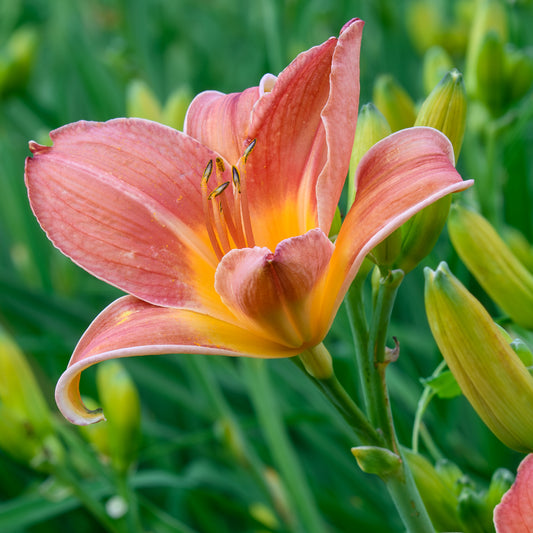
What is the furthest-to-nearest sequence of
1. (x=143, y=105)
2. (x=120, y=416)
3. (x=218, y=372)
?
(x=218, y=372) < (x=143, y=105) < (x=120, y=416)

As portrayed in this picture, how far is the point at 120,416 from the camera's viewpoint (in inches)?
31.0

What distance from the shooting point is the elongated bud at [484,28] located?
0.83 metres

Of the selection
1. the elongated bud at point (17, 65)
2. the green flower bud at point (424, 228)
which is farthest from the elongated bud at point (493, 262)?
the elongated bud at point (17, 65)

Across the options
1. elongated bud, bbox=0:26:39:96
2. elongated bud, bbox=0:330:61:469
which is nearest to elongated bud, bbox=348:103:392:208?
elongated bud, bbox=0:330:61:469

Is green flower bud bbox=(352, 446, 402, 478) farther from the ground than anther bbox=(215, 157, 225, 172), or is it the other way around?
anther bbox=(215, 157, 225, 172)

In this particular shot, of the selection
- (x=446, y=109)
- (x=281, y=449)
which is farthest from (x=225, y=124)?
(x=281, y=449)

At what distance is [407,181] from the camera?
384mm

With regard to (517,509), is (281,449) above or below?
below

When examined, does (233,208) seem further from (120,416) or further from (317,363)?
(120,416)

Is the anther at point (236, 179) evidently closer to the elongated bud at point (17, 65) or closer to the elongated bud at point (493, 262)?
the elongated bud at point (493, 262)

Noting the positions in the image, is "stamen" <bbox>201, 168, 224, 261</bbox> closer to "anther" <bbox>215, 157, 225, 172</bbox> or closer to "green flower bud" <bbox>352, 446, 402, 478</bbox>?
"anther" <bbox>215, 157, 225, 172</bbox>

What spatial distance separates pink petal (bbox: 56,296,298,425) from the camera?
38 cm

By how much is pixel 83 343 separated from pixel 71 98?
1.65 meters

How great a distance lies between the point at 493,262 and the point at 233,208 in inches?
8.4
